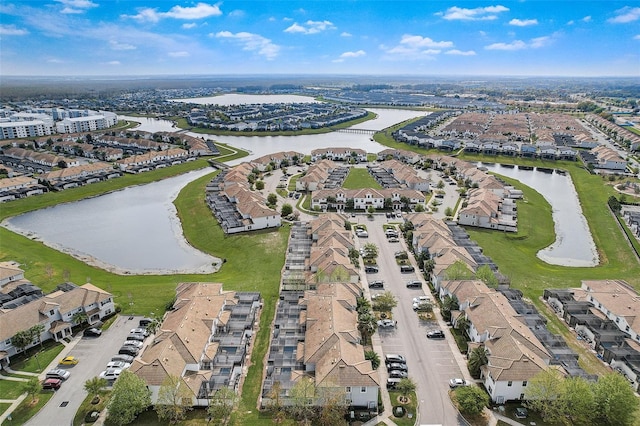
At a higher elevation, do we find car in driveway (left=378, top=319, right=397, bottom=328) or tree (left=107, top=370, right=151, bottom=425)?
tree (left=107, top=370, right=151, bottom=425)

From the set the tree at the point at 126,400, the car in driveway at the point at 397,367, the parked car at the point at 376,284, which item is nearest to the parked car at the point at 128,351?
the tree at the point at 126,400

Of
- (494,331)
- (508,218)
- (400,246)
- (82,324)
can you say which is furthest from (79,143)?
(494,331)

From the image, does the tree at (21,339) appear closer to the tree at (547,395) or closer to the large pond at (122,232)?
the large pond at (122,232)

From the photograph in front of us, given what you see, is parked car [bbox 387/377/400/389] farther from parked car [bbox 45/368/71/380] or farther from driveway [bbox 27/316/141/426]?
parked car [bbox 45/368/71/380]

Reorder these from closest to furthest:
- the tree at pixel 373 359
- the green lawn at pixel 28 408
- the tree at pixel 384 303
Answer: the green lawn at pixel 28 408 → the tree at pixel 373 359 → the tree at pixel 384 303

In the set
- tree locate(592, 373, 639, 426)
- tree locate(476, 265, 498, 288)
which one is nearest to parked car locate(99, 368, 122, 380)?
tree locate(592, 373, 639, 426)

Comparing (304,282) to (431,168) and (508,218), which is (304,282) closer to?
(508,218)
